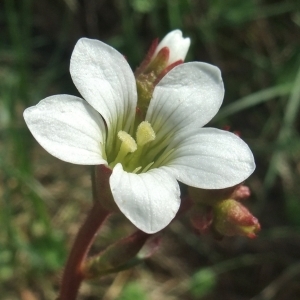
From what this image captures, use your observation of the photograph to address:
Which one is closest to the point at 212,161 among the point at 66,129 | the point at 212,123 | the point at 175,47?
the point at 66,129

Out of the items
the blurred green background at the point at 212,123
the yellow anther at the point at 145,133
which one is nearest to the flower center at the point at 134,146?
the yellow anther at the point at 145,133

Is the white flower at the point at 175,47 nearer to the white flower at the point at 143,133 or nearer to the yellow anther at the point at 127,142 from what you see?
the white flower at the point at 143,133

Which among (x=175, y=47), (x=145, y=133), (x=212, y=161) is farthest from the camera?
(x=175, y=47)

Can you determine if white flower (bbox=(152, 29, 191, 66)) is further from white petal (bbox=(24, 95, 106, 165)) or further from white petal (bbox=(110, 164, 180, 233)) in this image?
white petal (bbox=(110, 164, 180, 233))

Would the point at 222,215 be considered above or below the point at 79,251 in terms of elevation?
above

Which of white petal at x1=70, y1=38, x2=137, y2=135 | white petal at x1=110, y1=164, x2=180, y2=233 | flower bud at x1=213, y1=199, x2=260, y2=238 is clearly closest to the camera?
white petal at x1=110, y1=164, x2=180, y2=233

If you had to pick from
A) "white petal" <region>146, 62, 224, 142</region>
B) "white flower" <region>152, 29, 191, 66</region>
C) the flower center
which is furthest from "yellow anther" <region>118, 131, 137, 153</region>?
"white flower" <region>152, 29, 191, 66</region>

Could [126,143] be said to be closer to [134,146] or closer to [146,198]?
[134,146]
